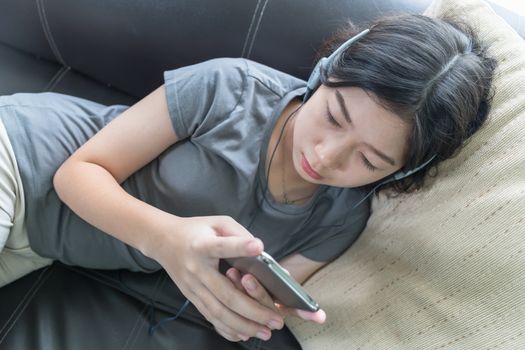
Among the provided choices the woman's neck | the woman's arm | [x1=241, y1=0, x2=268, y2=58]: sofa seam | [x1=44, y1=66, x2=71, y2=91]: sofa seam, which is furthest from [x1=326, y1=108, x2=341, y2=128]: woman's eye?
[x1=44, y1=66, x2=71, y2=91]: sofa seam

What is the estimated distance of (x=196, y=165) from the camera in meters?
0.77

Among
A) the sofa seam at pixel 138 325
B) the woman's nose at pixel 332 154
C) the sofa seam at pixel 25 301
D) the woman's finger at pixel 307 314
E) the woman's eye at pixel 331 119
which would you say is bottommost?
the sofa seam at pixel 138 325

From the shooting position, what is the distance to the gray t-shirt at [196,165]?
76 centimetres

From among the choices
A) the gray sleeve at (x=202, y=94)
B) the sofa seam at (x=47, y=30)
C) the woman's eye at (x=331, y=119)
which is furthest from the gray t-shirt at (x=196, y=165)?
the sofa seam at (x=47, y=30)

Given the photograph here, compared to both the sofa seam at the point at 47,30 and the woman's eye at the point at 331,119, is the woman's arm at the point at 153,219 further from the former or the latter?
the sofa seam at the point at 47,30

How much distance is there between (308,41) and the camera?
3.03 ft

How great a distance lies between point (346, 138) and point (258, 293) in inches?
10.3

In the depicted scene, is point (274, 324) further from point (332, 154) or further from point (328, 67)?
point (328, 67)

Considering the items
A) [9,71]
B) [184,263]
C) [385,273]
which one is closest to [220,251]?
[184,263]

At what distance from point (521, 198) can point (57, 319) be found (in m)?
0.82

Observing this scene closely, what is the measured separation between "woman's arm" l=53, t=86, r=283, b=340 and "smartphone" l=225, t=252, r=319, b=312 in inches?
1.8

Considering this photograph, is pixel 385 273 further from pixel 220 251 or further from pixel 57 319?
pixel 57 319

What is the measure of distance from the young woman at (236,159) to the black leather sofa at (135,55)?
7cm

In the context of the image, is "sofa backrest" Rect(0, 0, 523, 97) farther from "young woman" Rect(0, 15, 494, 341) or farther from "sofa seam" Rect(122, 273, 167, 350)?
"sofa seam" Rect(122, 273, 167, 350)
